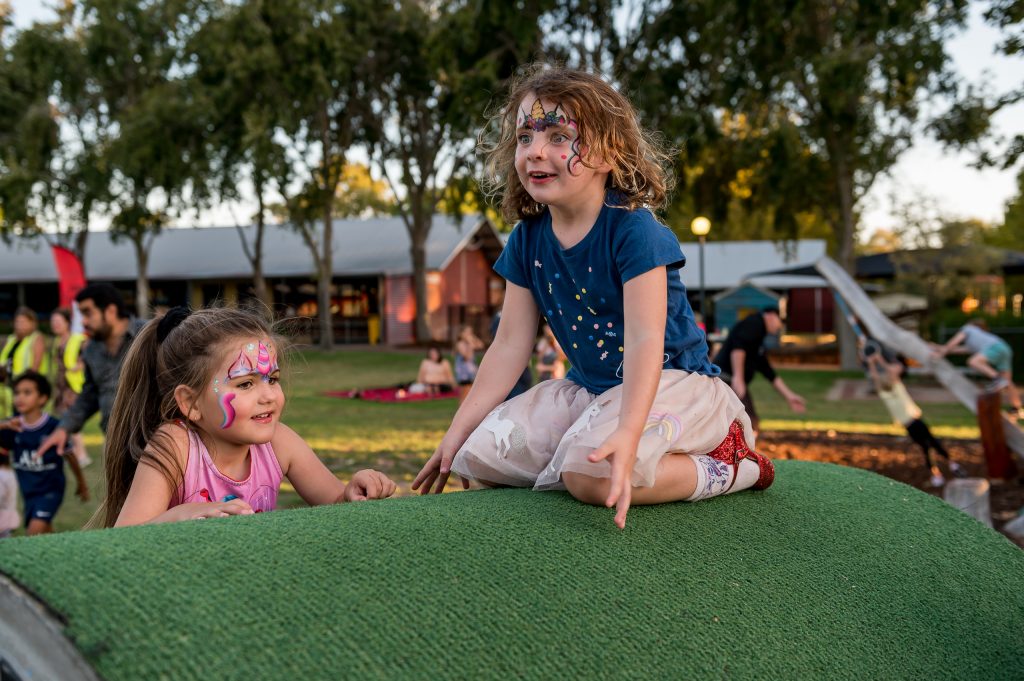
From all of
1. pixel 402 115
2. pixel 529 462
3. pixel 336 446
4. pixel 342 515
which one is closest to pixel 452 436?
pixel 529 462

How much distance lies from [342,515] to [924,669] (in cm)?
157

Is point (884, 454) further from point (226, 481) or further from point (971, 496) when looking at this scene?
point (226, 481)

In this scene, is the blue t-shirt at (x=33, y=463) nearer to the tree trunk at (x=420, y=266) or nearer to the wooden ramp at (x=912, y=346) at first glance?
the wooden ramp at (x=912, y=346)

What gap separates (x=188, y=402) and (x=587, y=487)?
4.06 ft

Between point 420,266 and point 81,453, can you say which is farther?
point 420,266

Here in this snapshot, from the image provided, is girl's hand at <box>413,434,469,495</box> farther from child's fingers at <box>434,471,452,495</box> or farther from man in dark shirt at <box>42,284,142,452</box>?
man in dark shirt at <box>42,284,142,452</box>

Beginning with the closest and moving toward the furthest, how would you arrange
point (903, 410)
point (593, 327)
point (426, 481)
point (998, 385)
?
point (593, 327) → point (426, 481) → point (903, 410) → point (998, 385)

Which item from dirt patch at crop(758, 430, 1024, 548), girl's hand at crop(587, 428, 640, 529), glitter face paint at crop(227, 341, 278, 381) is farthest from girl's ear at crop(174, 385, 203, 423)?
dirt patch at crop(758, 430, 1024, 548)

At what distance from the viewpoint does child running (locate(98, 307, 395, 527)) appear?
9.08ft

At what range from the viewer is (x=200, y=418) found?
282 cm

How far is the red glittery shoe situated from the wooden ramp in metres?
→ 6.84

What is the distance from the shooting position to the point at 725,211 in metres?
24.6

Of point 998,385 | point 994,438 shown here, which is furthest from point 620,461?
point 998,385

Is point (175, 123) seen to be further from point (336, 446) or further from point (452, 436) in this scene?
point (452, 436)
